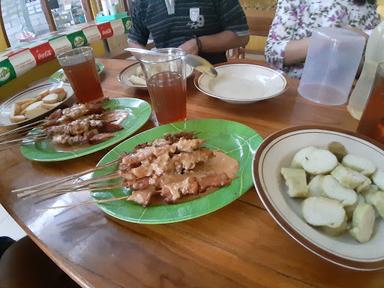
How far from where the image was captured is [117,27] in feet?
5.85

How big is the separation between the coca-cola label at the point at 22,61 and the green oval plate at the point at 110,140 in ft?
1.75

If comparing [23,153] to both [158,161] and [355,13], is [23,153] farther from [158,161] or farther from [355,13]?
[355,13]

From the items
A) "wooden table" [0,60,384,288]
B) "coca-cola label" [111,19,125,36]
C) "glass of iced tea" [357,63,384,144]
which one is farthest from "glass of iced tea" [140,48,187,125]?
"coca-cola label" [111,19,125,36]

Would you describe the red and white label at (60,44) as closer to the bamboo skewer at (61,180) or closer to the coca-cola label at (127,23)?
the coca-cola label at (127,23)

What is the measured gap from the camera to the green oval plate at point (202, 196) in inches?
21.5

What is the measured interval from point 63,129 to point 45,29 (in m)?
2.47

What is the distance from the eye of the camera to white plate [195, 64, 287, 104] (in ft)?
2.98

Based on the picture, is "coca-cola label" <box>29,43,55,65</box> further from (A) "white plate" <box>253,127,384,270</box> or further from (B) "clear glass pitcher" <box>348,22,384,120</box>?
(B) "clear glass pitcher" <box>348,22,384,120</box>

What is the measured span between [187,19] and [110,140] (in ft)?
3.55

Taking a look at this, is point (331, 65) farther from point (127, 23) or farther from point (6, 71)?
point (127, 23)

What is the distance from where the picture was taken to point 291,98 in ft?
3.06

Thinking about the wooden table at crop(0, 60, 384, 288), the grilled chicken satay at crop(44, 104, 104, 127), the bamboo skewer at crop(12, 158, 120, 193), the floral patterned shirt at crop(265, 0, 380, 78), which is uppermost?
the floral patterned shirt at crop(265, 0, 380, 78)

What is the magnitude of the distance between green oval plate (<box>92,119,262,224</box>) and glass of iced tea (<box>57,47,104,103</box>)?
0.38 metres

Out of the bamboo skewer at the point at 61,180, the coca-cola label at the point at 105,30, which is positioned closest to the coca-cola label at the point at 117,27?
the coca-cola label at the point at 105,30
